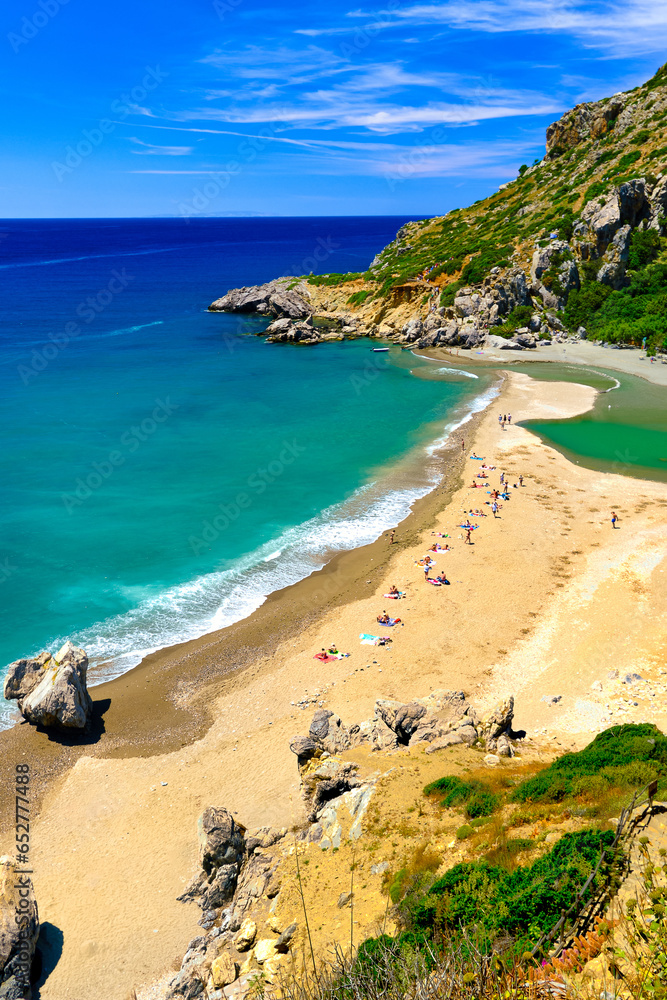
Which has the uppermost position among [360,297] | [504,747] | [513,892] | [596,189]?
[596,189]

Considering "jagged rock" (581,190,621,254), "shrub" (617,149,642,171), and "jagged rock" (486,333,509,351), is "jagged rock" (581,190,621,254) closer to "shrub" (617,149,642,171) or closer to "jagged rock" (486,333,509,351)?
"shrub" (617,149,642,171)

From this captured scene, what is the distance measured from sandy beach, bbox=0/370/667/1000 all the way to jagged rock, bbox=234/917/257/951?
230cm

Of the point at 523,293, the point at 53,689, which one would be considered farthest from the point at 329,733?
the point at 523,293

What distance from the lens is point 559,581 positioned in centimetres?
2695

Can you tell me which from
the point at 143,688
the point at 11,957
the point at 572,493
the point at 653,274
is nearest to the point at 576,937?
the point at 11,957

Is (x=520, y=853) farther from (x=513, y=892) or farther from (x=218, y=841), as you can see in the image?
(x=218, y=841)

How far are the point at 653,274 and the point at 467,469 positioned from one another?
47.6 metres

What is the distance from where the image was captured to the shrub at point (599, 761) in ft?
39.4

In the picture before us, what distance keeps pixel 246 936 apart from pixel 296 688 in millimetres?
9949

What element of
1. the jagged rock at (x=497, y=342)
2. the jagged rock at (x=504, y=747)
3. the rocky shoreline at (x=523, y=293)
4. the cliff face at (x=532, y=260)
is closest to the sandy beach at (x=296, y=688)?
the jagged rock at (x=504, y=747)

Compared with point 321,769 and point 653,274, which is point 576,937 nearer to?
point 321,769

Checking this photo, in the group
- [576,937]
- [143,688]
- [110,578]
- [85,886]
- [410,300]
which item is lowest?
[85,886]

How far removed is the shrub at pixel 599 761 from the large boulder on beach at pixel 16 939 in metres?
10.7

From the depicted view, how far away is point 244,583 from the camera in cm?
2834
